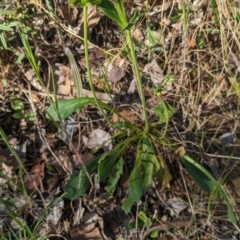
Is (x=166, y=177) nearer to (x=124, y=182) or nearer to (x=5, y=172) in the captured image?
(x=124, y=182)

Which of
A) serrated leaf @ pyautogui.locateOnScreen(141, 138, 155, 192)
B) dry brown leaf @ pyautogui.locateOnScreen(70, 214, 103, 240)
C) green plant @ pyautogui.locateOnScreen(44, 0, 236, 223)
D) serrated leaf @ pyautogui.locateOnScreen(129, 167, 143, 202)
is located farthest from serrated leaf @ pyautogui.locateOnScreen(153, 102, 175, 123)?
dry brown leaf @ pyautogui.locateOnScreen(70, 214, 103, 240)

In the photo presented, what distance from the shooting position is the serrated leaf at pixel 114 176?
1742mm

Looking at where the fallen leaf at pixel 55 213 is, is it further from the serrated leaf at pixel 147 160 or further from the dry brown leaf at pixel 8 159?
the serrated leaf at pixel 147 160

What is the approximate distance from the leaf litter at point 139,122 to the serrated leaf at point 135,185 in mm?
75

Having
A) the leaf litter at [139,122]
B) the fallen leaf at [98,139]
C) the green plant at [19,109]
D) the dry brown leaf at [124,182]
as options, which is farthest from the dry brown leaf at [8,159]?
the dry brown leaf at [124,182]

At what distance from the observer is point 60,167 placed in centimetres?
180

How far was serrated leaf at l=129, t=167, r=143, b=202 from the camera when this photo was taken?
1.66 m

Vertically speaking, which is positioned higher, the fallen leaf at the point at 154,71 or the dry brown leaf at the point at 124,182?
the fallen leaf at the point at 154,71

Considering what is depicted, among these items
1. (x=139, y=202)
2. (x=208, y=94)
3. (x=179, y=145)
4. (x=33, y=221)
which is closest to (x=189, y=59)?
(x=208, y=94)

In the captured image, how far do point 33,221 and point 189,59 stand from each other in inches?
35.3

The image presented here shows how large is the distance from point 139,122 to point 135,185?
0.96 ft

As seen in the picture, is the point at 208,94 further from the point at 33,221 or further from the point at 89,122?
the point at 33,221

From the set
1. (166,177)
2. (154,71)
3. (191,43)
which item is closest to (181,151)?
(166,177)

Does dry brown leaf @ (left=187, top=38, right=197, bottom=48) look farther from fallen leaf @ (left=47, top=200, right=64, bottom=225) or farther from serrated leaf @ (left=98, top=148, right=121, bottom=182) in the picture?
fallen leaf @ (left=47, top=200, right=64, bottom=225)
